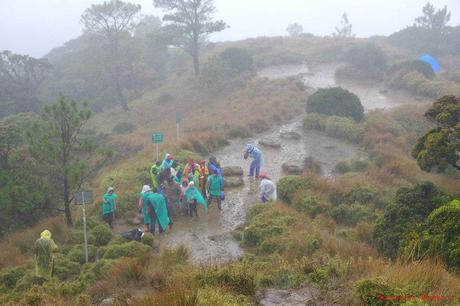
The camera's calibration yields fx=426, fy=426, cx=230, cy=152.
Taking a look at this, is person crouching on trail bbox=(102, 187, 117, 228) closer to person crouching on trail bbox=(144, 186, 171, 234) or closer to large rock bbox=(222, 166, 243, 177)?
person crouching on trail bbox=(144, 186, 171, 234)

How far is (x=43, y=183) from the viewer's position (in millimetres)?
12953

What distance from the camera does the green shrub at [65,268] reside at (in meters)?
9.93

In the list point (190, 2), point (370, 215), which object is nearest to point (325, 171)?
point (370, 215)

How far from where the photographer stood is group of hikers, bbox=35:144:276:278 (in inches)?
465

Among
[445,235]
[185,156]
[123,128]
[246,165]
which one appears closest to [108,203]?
[185,156]

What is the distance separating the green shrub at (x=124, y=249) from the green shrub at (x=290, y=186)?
17.4ft

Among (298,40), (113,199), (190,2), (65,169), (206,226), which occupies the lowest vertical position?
(206,226)

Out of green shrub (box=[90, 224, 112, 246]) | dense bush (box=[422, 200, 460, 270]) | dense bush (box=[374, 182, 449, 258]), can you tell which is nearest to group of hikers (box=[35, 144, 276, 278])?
green shrub (box=[90, 224, 112, 246])

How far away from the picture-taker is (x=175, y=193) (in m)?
13.7

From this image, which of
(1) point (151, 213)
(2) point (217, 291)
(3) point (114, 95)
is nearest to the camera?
(2) point (217, 291)

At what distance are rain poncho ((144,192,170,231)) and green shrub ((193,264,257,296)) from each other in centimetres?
530

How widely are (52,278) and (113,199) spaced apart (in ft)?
11.7

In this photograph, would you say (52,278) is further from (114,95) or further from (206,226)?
(114,95)

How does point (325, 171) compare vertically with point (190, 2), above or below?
below
